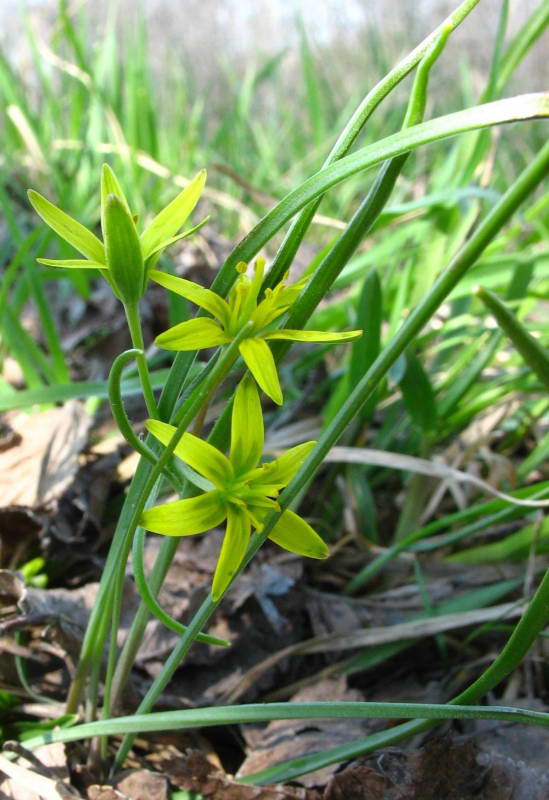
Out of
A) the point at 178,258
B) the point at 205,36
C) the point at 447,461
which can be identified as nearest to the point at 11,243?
the point at 178,258

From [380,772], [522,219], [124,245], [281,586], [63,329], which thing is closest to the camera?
[124,245]

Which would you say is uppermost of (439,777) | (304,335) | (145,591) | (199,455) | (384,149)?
(384,149)

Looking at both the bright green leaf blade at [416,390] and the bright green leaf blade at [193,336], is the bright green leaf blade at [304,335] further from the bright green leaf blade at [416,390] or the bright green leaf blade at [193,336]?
the bright green leaf blade at [416,390]

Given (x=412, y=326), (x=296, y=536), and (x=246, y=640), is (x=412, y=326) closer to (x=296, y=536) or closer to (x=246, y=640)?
(x=296, y=536)

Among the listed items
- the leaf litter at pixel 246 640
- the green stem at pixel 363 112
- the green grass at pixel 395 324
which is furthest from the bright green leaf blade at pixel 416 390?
the green stem at pixel 363 112

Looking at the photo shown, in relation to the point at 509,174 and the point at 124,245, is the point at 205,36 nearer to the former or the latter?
the point at 509,174

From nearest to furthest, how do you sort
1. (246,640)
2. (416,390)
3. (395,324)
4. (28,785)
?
(28,785) < (246,640) < (416,390) < (395,324)

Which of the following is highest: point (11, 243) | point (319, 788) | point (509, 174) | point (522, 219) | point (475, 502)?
point (509, 174)

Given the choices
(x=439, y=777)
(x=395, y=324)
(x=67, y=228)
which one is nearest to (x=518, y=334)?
(x=67, y=228)
